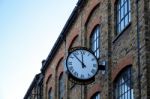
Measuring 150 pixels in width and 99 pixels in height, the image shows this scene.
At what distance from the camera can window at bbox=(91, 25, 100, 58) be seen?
27203 millimetres

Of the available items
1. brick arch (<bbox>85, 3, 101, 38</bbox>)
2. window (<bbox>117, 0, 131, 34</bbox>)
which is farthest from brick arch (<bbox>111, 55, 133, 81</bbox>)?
brick arch (<bbox>85, 3, 101, 38</bbox>)

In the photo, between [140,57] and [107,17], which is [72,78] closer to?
[140,57]

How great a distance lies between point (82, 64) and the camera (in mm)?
22953

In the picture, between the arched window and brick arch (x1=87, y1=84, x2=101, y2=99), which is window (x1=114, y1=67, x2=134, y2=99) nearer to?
brick arch (x1=87, y1=84, x2=101, y2=99)

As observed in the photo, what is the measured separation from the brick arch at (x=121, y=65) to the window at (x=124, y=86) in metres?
0.17

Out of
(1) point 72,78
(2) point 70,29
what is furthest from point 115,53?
(2) point 70,29

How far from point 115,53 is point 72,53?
6.75ft

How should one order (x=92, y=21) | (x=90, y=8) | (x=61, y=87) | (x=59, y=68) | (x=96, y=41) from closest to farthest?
(x=96, y=41) < (x=92, y=21) < (x=90, y=8) < (x=61, y=87) < (x=59, y=68)

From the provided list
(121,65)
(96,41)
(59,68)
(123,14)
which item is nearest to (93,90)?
(96,41)

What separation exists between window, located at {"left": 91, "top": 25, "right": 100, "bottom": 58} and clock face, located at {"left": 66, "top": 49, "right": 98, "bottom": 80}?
380 centimetres

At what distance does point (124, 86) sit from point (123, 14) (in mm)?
3030

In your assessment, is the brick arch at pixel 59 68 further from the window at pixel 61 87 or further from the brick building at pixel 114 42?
the brick building at pixel 114 42

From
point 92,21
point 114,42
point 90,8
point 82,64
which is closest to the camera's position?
point 82,64

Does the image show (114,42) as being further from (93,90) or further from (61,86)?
(61,86)
